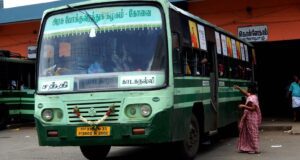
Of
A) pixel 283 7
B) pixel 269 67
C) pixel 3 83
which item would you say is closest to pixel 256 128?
pixel 283 7

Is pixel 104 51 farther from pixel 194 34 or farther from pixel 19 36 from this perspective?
pixel 19 36

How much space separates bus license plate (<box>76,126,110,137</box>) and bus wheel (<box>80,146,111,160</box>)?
6.71 ft

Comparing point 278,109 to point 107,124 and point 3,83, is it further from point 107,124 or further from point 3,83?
point 107,124

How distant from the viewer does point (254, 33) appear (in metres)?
18.2

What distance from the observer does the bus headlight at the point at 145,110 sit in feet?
25.8

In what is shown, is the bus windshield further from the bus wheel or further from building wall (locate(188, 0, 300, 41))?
building wall (locate(188, 0, 300, 41))

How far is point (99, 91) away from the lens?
26.6 feet

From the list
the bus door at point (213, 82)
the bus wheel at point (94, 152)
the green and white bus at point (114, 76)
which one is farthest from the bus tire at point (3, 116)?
the green and white bus at point (114, 76)

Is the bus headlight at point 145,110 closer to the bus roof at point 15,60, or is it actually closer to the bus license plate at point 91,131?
the bus license plate at point 91,131

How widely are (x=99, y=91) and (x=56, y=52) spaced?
110cm

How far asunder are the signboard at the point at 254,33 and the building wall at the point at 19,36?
9887mm

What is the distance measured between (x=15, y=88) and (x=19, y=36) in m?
5.87

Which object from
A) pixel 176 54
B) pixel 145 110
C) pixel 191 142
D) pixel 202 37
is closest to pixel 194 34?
pixel 202 37

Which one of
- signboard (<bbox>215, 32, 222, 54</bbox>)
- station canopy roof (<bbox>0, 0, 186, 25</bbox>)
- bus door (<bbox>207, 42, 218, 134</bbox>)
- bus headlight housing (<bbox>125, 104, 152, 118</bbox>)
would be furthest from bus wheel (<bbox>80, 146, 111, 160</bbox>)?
station canopy roof (<bbox>0, 0, 186, 25</bbox>)
